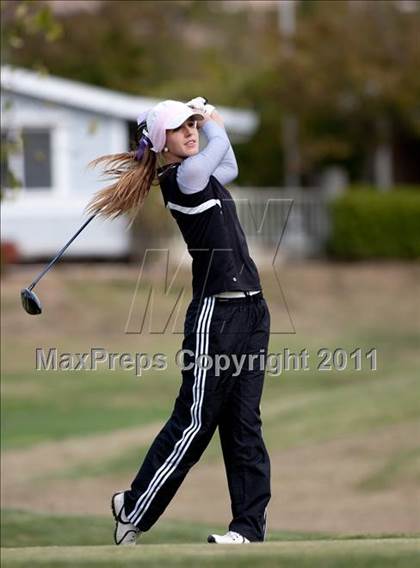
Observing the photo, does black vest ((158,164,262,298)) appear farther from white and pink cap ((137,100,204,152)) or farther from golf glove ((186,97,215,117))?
golf glove ((186,97,215,117))

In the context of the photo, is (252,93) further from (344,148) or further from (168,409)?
(168,409)

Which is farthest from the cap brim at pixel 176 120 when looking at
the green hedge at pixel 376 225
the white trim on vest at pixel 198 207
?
the green hedge at pixel 376 225

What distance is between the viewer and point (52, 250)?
1213 inches

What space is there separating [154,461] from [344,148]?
28.5 m

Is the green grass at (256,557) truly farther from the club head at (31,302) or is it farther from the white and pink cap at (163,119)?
the white and pink cap at (163,119)

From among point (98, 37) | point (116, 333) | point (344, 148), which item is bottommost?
point (116, 333)

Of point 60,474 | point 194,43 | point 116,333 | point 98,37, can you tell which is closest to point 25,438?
point 60,474

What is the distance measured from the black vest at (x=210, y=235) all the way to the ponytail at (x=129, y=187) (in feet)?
0.26

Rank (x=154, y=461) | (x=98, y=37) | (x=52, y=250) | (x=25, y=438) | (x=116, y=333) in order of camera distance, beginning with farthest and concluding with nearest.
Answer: (x=98, y=37), (x=52, y=250), (x=116, y=333), (x=25, y=438), (x=154, y=461)

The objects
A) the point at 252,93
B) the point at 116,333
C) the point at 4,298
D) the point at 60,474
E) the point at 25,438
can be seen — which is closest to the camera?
the point at 60,474

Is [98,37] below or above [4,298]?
above

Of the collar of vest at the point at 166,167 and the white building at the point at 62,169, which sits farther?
the white building at the point at 62,169

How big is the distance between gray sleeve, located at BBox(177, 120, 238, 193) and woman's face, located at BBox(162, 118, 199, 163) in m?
0.07

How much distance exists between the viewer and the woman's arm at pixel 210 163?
6.41 metres
